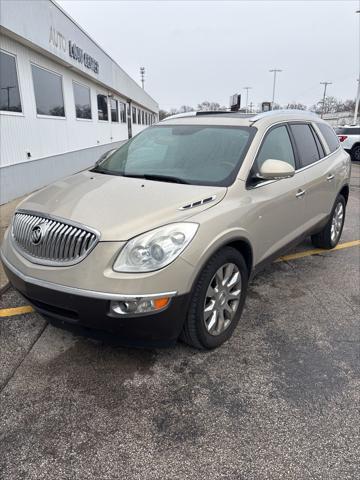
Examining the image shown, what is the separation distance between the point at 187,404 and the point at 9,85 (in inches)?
313

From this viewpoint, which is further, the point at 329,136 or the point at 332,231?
the point at 332,231

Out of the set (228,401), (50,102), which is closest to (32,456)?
(228,401)

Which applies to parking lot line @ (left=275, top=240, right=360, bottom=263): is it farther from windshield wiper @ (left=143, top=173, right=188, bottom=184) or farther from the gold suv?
windshield wiper @ (left=143, top=173, right=188, bottom=184)

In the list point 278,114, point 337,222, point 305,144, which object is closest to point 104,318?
point 278,114

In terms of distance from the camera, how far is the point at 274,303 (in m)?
3.76

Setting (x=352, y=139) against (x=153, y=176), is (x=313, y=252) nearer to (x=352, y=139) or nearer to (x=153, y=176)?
(x=153, y=176)

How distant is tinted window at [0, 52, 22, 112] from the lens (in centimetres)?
766

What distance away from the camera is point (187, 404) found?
240 centimetres

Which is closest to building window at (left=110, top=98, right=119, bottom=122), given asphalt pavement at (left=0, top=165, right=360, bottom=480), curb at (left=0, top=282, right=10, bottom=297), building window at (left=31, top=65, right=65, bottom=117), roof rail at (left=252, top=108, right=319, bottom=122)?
building window at (left=31, top=65, right=65, bottom=117)

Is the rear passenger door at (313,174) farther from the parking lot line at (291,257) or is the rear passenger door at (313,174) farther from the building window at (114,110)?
the building window at (114,110)

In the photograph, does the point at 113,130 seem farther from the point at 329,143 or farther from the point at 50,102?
the point at 329,143

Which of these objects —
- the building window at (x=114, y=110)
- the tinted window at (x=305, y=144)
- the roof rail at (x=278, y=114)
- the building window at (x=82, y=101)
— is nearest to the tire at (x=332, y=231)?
the tinted window at (x=305, y=144)

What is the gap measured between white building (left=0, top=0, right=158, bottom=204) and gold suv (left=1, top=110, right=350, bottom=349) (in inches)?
204

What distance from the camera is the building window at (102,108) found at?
1644 cm
